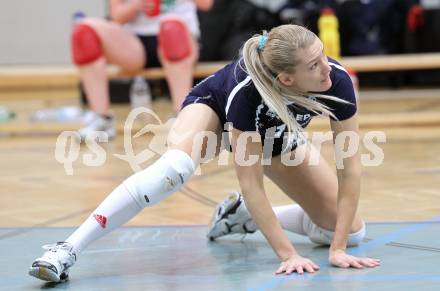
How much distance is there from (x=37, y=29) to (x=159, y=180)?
680cm

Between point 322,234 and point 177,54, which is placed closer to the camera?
point 322,234

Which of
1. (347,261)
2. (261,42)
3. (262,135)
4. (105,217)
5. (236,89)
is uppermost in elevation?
(261,42)

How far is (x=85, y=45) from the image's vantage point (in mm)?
5043

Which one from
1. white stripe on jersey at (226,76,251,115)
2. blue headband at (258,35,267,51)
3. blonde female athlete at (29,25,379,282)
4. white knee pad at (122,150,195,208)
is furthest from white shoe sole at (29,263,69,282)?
blue headband at (258,35,267,51)

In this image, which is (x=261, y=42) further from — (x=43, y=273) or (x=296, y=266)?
(x=43, y=273)

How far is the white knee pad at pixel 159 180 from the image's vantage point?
91.4 inches

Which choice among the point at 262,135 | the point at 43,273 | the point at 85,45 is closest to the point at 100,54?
the point at 85,45

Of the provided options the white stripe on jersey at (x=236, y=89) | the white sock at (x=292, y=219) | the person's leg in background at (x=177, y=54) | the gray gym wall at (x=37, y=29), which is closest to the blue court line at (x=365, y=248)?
the white sock at (x=292, y=219)

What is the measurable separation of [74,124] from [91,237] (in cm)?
346

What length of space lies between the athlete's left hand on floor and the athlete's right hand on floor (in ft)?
0.19

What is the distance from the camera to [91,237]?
2328 mm

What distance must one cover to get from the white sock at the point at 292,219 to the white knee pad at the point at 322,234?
3cm

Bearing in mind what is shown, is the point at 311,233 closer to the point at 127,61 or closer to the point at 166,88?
the point at 127,61

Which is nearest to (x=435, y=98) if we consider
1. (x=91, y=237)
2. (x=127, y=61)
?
(x=127, y=61)
